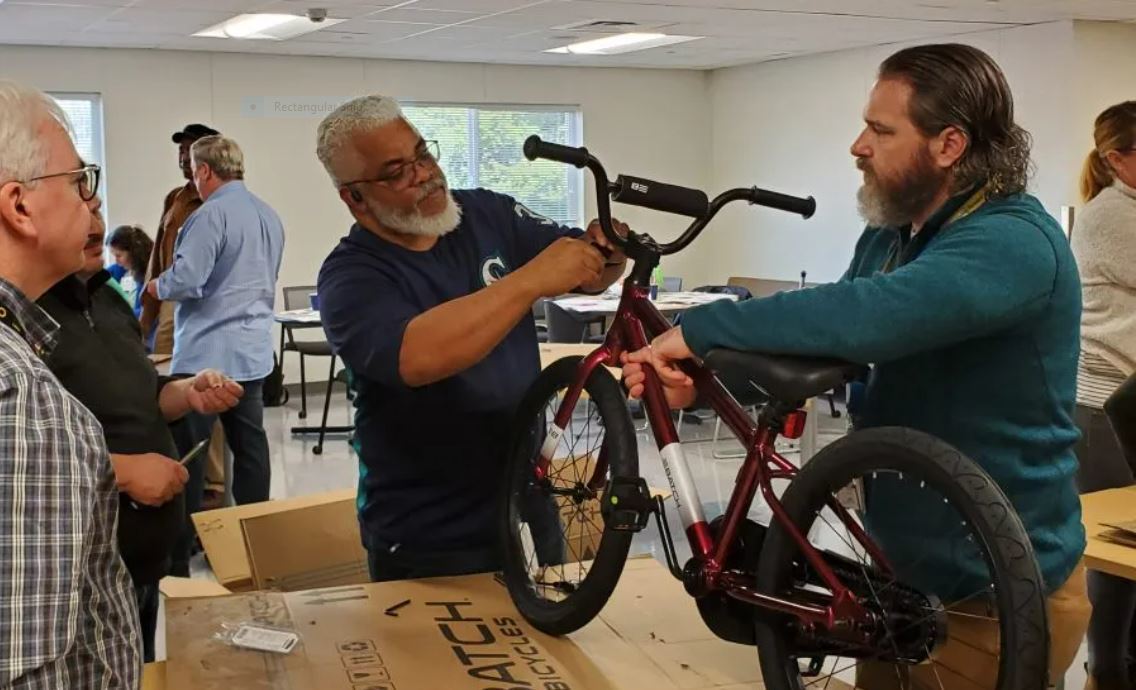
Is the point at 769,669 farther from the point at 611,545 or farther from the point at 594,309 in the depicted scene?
the point at 594,309

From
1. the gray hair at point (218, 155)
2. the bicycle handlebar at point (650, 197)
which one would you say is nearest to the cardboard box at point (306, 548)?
the bicycle handlebar at point (650, 197)

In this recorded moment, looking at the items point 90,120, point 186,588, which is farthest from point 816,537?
point 90,120

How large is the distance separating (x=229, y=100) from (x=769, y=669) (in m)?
8.58

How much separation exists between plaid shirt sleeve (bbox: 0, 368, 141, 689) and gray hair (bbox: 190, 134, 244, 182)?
3883 mm

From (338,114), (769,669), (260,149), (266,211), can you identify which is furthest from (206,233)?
(260,149)

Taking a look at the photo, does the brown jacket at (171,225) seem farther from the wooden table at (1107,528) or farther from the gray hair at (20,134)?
the gray hair at (20,134)

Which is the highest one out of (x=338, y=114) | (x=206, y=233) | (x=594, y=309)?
(x=338, y=114)

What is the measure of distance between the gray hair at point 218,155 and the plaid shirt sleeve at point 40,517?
3.88 metres

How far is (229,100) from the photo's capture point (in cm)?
927

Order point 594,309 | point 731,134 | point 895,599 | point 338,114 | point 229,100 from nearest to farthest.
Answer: point 895,599
point 338,114
point 594,309
point 229,100
point 731,134

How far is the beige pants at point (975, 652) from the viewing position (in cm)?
142

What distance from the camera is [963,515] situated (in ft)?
4.34

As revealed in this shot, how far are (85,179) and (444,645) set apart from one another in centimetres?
86

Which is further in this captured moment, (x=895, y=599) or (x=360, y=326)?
(x=360, y=326)
